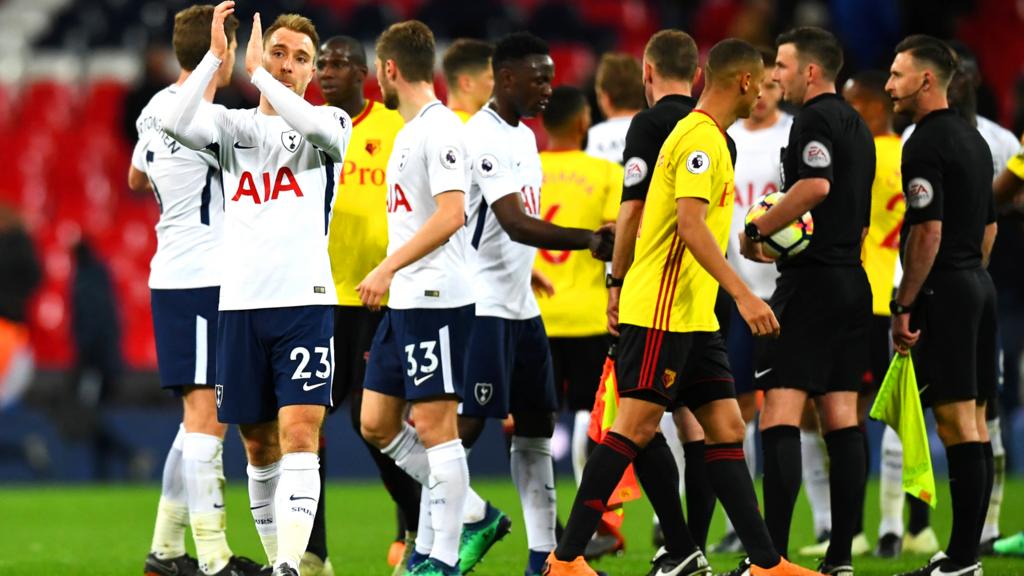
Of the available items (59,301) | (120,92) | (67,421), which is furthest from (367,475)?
(120,92)

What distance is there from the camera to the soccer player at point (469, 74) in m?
7.94

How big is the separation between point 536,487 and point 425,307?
1.16 meters

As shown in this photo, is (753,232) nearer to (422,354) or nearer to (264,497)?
(422,354)

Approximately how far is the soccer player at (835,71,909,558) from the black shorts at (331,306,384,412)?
2751 millimetres

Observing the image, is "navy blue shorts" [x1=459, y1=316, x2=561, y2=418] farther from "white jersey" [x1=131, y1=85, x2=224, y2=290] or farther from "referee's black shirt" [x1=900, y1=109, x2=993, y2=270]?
"referee's black shirt" [x1=900, y1=109, x2=993, y2=270]

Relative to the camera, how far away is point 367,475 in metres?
15.1

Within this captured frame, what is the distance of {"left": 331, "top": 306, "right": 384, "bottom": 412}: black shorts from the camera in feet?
26.6

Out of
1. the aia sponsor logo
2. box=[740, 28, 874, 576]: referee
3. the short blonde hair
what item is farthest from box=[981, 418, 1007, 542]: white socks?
the short blonde hair

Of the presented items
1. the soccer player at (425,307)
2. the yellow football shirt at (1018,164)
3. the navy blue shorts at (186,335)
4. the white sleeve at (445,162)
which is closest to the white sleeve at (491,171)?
the soccer player at (425,307)

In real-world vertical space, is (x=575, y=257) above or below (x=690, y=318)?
above

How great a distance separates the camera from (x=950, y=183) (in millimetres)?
7352

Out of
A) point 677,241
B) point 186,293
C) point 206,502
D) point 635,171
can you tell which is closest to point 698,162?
point 677,241

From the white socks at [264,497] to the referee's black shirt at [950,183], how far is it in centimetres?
311

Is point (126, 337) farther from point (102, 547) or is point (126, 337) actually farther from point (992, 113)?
point (992, 113)
